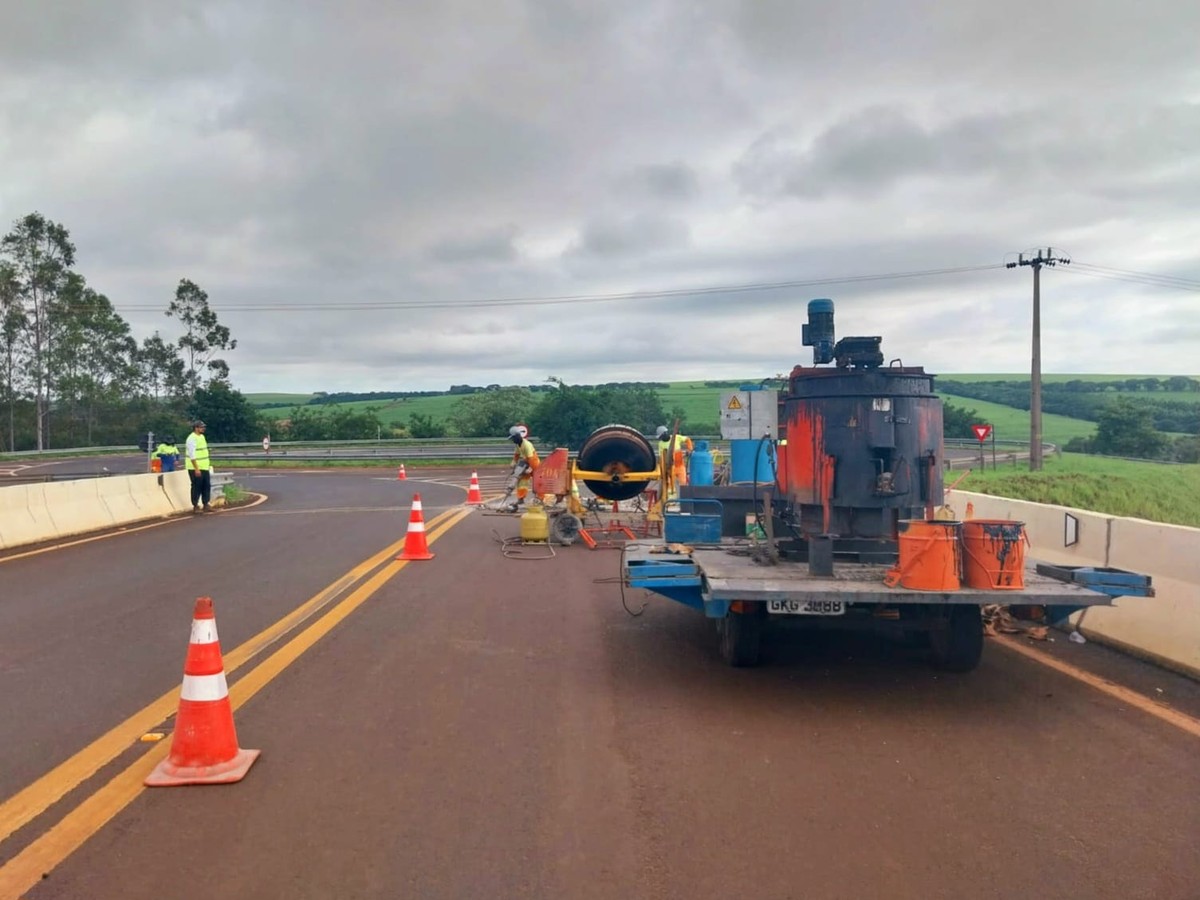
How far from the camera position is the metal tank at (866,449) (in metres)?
6.98

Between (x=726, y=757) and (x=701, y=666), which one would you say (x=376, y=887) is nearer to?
(x=726, y=757)

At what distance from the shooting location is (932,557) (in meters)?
5.64

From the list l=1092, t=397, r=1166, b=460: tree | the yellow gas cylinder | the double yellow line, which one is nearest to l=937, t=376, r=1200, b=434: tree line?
l=1092, t=397, r=1166, b=460: tree

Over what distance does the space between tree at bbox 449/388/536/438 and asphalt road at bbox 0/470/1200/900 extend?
5130 centimetres

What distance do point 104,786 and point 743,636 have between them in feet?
13.0

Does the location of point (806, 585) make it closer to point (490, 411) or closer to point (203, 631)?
point (203, 631)

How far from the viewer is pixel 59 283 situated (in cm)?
6116

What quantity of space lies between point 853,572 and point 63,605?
7.56 meters

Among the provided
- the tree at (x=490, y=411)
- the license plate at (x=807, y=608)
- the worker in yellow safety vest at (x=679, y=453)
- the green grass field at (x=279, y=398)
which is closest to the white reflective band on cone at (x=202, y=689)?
the license plate at (x=807, y=608)

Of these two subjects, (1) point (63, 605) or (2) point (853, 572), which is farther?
(1) point (63, 605)

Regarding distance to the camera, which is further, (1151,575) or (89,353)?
(89,353)

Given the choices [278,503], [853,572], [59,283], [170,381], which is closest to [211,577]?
[853,572]

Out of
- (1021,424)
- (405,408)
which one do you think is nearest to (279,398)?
(405,408)

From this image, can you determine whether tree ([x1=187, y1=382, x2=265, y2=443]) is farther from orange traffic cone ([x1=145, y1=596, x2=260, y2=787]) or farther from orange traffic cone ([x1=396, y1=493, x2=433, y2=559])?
orange traffic cone ([x1=145, y1=596, x2=260, y2=787])
